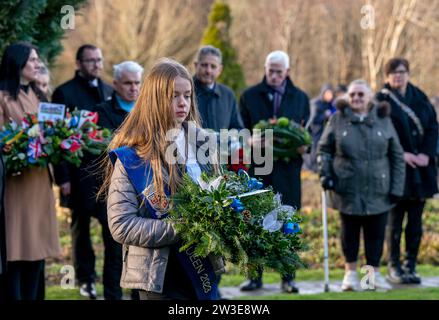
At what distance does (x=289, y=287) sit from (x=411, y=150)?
2290 millimetres

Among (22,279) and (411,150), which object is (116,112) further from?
(411,150)

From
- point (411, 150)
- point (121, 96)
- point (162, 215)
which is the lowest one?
point (162, 215)

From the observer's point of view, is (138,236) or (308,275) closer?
(138,236)

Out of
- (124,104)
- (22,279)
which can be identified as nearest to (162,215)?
(22,279)

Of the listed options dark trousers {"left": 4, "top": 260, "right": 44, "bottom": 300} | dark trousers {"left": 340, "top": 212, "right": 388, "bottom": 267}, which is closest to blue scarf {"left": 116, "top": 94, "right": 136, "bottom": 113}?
dark trousers {"left": 4, "top": 260, "right": 44, "bottom": 300}

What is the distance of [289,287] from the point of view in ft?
29.0

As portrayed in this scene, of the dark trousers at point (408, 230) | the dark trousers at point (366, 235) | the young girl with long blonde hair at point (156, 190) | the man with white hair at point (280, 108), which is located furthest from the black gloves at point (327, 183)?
the young girl with long blonde hair at point (156, 190)

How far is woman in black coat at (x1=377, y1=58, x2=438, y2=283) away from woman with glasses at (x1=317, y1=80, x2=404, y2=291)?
53 cm

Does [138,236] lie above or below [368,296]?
above

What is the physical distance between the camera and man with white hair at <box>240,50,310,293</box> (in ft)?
28.9

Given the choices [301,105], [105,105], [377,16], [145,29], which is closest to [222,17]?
[377,16]

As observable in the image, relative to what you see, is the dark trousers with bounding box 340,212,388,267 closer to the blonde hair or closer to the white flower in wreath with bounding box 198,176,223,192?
the blonde hair

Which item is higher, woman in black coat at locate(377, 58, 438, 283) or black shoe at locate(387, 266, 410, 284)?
woman in black coat at locate(377, 58, 438, 283)
